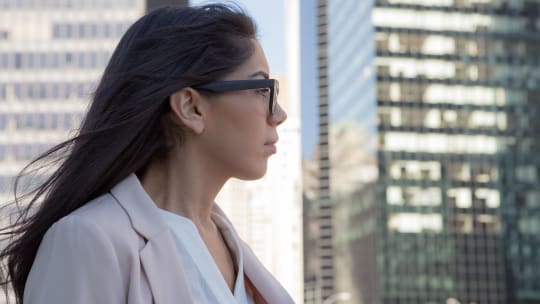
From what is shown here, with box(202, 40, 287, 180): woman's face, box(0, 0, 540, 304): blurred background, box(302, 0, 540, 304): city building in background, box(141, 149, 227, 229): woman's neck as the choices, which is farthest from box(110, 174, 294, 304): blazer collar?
box(302, 0, 540, 304): city building in background

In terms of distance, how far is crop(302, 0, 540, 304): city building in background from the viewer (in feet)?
297

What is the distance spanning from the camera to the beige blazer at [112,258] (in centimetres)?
197

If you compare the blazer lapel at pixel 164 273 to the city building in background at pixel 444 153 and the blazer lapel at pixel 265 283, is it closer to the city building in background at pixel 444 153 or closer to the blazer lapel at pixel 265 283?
the blazer lapel at pixel 265 283

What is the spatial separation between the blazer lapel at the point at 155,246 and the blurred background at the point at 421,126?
277ft

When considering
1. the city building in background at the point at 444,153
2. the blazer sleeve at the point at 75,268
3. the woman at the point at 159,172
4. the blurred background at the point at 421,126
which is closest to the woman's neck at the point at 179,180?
the woman at the point at 159,172

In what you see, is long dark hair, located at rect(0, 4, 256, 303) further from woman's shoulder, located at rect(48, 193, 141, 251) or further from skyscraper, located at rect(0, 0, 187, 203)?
skyscraper, located at rect(0, 0, 187, 203)

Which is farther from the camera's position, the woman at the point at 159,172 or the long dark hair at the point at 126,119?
the long dark hair at the point at 126,119

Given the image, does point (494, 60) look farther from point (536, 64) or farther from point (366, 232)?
point (366, 232)

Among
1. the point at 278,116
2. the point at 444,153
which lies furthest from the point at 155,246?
the point at 444,153

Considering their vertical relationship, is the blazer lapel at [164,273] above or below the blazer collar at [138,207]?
below

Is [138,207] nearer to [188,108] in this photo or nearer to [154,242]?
[154,242]

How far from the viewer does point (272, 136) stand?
2.44 m

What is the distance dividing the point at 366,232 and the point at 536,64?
77.3ft

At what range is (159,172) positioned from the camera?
94.3 inches
